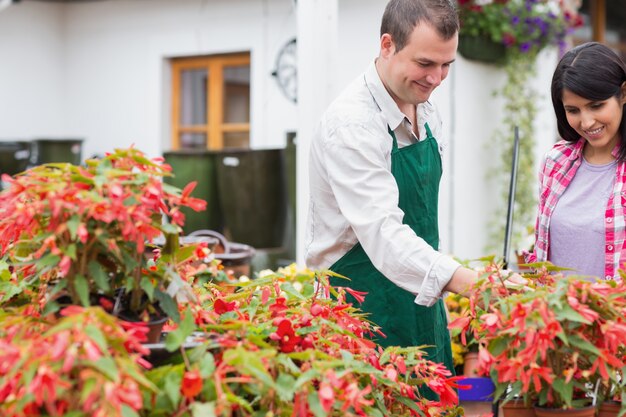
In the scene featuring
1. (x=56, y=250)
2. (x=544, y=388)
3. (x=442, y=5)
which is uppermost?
(x=442, y=5)

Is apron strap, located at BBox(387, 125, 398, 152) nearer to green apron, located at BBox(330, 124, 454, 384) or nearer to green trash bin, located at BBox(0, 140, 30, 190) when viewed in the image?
green apron, located at BBox(330, 124, 454, 384)

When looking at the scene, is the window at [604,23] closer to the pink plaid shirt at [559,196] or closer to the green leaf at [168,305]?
the pink plaid shirt at [559,196]

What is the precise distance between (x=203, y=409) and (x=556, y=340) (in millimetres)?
607

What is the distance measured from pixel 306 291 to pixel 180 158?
4.43m

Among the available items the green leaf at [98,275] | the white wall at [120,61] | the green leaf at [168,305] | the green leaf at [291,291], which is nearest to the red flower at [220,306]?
the green leaf at [291,291]

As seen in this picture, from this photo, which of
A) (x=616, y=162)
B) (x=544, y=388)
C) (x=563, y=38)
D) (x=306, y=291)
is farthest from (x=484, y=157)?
(x=544, y=388)

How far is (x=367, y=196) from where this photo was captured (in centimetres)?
212

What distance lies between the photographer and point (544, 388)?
1.68 meters

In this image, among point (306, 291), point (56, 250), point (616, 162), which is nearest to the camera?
point (56, 250)

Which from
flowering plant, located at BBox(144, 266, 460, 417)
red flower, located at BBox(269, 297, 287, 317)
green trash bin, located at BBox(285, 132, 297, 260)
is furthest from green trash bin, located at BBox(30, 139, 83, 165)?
red flower, located at BBox(269, 297, 287, 317)

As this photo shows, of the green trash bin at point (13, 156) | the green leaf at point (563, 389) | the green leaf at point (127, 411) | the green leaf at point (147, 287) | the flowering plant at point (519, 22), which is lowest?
the green leaf at point (563, 389)

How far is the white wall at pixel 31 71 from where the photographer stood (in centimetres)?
854

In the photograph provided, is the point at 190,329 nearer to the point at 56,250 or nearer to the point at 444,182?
the point at 56,250

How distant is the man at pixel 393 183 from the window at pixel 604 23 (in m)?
5.51
